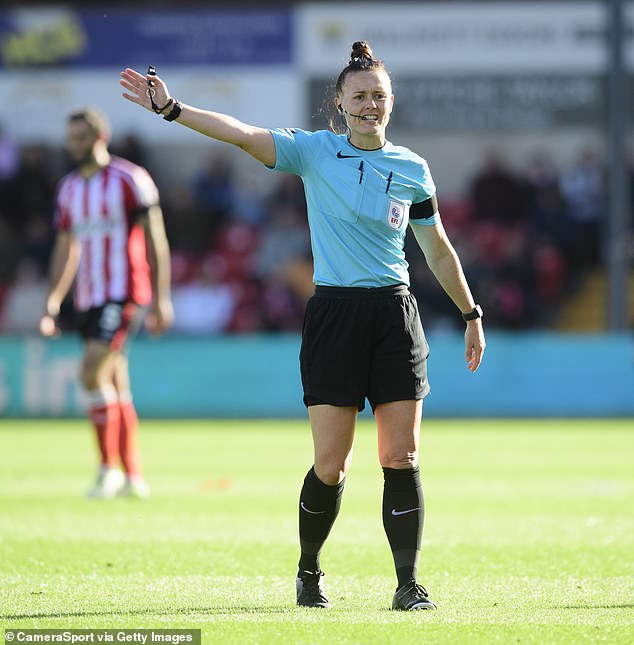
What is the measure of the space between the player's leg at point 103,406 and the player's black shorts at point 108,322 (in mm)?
57

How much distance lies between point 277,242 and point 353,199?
1614 cm

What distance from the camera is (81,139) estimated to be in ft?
32.2

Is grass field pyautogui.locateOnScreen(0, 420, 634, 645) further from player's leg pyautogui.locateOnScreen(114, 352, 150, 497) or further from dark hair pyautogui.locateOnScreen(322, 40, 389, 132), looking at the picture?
dark hair pyautogui.locateOnScreen(322, 40, 389, 132)

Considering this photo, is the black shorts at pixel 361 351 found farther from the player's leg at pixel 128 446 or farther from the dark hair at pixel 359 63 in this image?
the player's leg at pixel 128 446

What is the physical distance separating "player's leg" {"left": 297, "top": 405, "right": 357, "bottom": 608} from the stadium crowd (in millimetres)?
14385

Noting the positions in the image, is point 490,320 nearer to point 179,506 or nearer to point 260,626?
point 179,506

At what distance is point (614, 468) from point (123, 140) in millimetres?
12577

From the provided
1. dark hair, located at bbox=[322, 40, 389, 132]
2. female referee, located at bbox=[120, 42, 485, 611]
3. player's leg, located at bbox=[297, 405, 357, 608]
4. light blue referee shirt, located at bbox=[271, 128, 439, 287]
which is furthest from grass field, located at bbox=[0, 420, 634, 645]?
dark hair, located at bbox=[322, 40, 389, 132]

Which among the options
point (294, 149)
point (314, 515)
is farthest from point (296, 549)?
point (294, 149)

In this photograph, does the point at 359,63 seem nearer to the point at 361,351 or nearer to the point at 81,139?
the point at 361,351

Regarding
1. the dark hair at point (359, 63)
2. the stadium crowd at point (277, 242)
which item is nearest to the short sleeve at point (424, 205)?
the dark hair at point (359, 63)

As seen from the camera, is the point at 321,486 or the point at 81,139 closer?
the point at 321,486

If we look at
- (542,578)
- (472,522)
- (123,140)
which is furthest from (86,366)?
(123,140)

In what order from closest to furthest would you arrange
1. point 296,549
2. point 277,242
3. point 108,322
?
point 296,549 < point 108,322 < point 277,242
